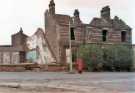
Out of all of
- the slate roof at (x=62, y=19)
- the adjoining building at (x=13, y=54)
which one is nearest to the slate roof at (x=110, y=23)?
the slate roof at (x=62, y=19)

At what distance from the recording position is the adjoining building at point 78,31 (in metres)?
65.2

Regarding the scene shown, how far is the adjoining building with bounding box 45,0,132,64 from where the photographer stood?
65.2m

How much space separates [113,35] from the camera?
2758 inches

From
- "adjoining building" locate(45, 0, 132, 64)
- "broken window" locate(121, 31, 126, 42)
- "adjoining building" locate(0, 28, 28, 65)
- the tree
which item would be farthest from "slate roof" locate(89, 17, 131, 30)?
"adjoining building" locate(0, 28, 28, 65)

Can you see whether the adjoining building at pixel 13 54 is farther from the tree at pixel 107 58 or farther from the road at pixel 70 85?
the road at pixel 70 85

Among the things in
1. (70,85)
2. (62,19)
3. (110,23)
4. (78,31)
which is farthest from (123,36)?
(70,85)

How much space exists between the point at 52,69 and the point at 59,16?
1592 cm

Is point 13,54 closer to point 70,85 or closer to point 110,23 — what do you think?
point 110,23

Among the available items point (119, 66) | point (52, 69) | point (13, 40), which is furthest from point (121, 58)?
point (13, 40)

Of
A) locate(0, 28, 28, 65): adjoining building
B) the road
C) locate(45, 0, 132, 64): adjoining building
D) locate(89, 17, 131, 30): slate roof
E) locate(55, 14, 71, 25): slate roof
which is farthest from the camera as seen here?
locate(0, 28, 28, 65): adjoining building

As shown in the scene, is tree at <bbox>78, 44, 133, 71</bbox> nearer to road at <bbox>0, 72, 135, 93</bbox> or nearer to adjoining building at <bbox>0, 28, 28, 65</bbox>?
adjoining building at <bbox>0, 28, 28, 65</bbox>

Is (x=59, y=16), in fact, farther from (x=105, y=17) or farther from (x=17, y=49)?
(x=17, y=49)

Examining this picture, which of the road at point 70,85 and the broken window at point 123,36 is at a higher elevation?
the broken window at point 123,36

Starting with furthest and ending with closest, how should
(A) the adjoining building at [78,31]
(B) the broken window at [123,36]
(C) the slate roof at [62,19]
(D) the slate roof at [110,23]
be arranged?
(B) the broken window at [123,36] < (D) the slate roof at [110,23] < (C) the slate roof at [62,19] < (A) the adjoining building at [78,31]
